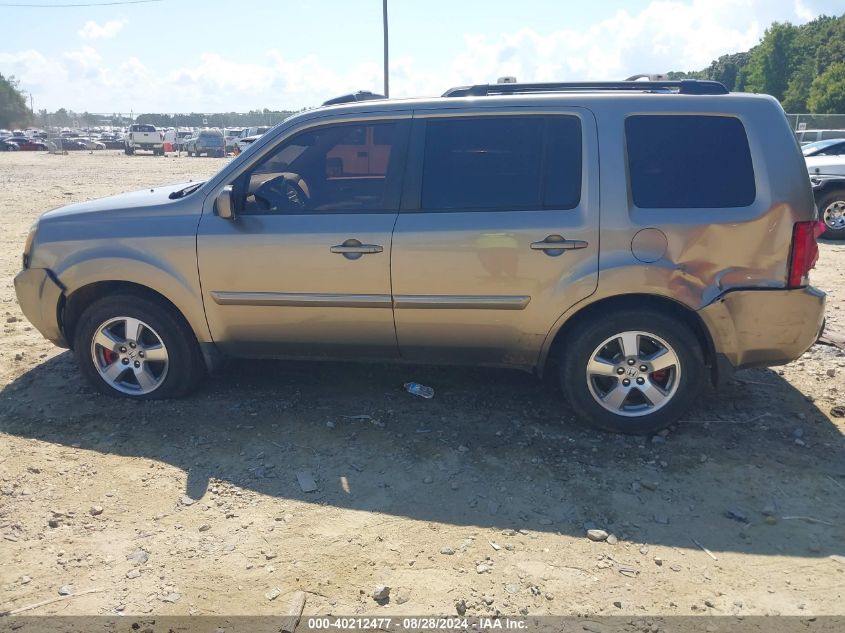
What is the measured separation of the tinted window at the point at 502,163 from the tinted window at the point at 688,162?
36cm

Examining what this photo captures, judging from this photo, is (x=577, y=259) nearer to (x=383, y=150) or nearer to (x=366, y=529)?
(x=383, y=150)

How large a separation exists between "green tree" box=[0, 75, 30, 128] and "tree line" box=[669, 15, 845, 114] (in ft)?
252

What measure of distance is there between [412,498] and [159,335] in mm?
2119

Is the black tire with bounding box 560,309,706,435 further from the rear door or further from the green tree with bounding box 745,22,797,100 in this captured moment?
the green tree with bounding box 745,22,797,100

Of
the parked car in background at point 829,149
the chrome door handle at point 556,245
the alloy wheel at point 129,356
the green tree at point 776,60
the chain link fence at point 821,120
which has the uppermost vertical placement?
the green tree at point 776,60

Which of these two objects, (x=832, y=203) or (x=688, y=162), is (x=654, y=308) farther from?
(x=832, y=203)

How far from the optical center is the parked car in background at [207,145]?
43500mm

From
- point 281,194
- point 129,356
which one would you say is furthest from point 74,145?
point 281,194

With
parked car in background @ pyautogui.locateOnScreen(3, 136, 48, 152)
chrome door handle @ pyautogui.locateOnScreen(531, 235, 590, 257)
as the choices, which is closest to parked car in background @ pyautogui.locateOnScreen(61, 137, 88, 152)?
parked car in background @ pyautogui.locateOnScreen(3, 136, 48, 152)

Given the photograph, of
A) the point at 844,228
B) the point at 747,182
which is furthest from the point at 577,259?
the point at 844,228

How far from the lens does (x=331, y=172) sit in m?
4.37

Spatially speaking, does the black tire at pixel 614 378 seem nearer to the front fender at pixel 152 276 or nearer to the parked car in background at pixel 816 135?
the front fender at pixel 152 276

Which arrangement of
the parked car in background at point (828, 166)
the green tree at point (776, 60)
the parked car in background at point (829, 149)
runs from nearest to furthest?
the parked car in background at point (828, 166), the parked car in background at point (829, 149), the green tree at point (776, 60)

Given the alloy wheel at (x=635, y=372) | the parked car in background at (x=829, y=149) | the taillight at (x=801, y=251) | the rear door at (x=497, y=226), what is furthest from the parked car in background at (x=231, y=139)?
the taillight at (x=801, y=251)
